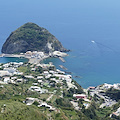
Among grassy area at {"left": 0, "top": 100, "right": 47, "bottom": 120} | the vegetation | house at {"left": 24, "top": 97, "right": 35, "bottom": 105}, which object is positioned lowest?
grassy area at {"left": 0, "top": 100, "right": 47, "bottom": 120}

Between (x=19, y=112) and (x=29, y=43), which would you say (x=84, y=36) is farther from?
(x=19, y=112)

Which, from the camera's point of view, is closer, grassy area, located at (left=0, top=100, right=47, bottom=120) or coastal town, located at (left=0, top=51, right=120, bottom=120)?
grassy area, located at (left=0, top=100, right=47, bottom=120)

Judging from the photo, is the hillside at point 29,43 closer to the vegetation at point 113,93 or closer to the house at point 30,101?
the vegetation at point 113,93

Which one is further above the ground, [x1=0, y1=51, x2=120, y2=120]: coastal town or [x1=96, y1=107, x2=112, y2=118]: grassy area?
[x1=0, y1=51, x2=120, y2=120]: coastal town

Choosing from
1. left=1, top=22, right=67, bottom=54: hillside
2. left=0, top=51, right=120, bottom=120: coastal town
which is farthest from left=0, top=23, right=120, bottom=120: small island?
left=1, top=22, right=67, bottom=54: hillside

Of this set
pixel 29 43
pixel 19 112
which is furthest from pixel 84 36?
pixel 19 112

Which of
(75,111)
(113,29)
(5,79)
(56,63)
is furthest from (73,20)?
(75,111)

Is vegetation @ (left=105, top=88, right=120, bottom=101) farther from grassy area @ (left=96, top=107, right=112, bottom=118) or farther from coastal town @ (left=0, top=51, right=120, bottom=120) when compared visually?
grassy area @ (left=96, top=107, right=112, bottom=118)
